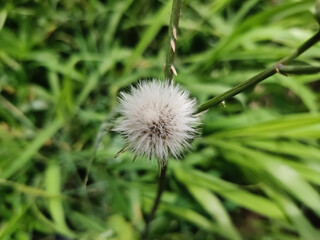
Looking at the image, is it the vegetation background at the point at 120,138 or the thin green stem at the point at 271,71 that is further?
the vegetation background at the point at 120,138

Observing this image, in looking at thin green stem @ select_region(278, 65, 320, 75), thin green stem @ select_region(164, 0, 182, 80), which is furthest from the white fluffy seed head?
thin green stem @ select_region(278, 65, 320, 75)

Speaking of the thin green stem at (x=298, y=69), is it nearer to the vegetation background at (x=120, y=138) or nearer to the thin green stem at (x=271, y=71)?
the thin green stem at (x=271, y=71)

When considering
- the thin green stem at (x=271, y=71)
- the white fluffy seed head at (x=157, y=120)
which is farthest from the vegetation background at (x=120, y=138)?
the thin green stem at (x=271, y=71)

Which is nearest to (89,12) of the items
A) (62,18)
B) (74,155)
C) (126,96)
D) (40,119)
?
(62,18)

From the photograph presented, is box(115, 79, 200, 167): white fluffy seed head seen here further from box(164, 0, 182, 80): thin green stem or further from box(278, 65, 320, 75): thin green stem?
box(278, 65, 320, 75): thin green stem

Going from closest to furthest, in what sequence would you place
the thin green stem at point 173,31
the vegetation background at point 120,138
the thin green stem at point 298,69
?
1. the thin green stem at point 298,69
2. the thin green stem at point 173,31
3. the vegetation background at point 120,138

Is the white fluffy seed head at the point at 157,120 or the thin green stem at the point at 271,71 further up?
the thin green stem at the point at 271,71

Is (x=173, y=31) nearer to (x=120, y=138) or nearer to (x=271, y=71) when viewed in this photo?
(x=271, y=71)
